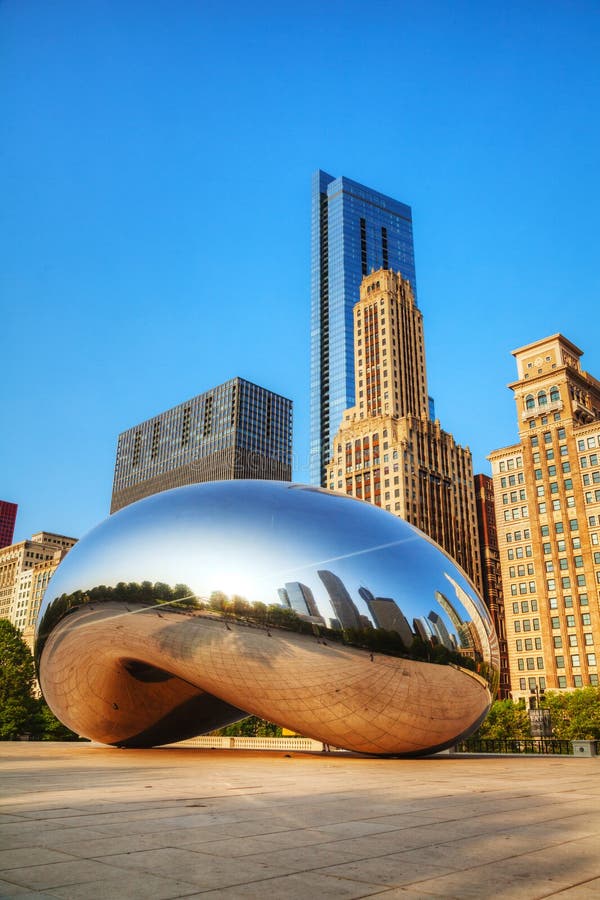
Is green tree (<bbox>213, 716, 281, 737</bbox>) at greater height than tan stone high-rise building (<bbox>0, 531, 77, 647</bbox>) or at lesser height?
lesser

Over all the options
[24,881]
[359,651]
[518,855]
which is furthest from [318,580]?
[24,881]

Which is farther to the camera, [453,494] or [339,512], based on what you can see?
[453,494]

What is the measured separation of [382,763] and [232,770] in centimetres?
301

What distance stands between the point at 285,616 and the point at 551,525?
9551cm

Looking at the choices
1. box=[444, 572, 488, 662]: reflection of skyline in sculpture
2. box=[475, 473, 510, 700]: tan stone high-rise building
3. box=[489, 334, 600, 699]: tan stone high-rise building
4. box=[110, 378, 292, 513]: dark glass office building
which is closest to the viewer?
box=[444, 572, 488, 662]: reflection of skyline in sculpture

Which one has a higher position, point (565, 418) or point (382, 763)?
point (565, 418)

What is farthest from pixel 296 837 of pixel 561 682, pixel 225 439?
pixel 225 439

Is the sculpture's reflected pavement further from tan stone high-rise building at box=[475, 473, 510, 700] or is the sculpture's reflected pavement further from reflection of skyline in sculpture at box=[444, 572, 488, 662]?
tan stone high-rise building at box=[475, 473, 510, 700]

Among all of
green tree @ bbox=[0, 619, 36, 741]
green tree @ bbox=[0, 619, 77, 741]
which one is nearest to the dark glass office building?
green tree @ bbox=[0, 619, 77, 741]

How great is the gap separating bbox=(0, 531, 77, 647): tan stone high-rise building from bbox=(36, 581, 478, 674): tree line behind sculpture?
483ft

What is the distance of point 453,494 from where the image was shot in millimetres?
137250

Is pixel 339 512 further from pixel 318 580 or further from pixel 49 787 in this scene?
pixel 49 787

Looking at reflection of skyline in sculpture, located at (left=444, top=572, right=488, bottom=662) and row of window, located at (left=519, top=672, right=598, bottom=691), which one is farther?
row of window, located at (left=519, top=672, right=598, bottom=691)

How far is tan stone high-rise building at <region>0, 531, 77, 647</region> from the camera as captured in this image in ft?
506
